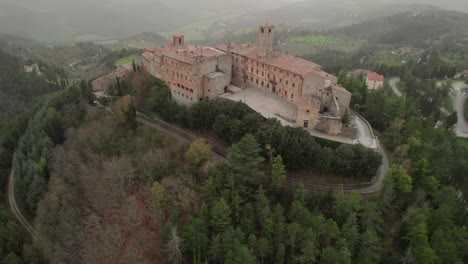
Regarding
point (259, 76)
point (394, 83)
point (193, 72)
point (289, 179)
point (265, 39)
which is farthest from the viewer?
point (394, 83)

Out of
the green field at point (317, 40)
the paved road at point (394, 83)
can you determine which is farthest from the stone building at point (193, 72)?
the green field at point (317, 40)

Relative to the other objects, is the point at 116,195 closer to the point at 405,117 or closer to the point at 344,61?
the point at 405,117

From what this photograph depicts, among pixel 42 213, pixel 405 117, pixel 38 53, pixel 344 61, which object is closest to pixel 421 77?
pixel 344 61

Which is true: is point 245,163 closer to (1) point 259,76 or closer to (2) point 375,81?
(1) point 259,76

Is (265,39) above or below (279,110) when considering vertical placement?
above

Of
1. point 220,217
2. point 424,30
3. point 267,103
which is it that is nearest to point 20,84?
point 267,103

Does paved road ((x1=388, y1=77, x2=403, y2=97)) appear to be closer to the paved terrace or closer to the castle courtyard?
the paved terrace
